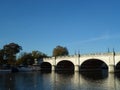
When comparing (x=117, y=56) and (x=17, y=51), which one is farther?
(x=17, y=51)

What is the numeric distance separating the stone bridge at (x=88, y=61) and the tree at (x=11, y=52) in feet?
51.2

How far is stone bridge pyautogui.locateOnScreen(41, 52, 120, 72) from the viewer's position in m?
99.5

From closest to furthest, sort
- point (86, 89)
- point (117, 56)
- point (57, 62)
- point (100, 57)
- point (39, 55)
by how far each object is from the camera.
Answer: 1. point (86, 89)
2. point (117, 56)
3. point (100, 57)
4. point (57, 62)
5. point (39, 55)

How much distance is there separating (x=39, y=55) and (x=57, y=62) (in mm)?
26915

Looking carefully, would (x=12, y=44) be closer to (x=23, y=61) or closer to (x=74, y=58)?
(x=23, y=61)

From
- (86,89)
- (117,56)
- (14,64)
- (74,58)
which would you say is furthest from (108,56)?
(14,64)

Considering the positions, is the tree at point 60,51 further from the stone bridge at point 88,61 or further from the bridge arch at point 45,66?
the stone bridge at point 88,61

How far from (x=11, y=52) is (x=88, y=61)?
1825 inches

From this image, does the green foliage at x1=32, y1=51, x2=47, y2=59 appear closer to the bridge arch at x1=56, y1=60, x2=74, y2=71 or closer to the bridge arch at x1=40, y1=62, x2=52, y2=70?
the bridge arch at x1=40, y1=62, x2=52, y2=70

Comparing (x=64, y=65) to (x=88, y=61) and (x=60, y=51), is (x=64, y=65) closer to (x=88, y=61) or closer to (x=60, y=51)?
(x=60, y=51)

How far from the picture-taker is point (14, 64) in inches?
5822

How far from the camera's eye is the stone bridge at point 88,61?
99.5 m

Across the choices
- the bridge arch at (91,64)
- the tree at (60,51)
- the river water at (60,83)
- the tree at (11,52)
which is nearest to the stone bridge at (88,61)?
the bridge arch at (91,64)

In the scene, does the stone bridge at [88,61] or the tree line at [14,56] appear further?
the tree line at [14,56]
